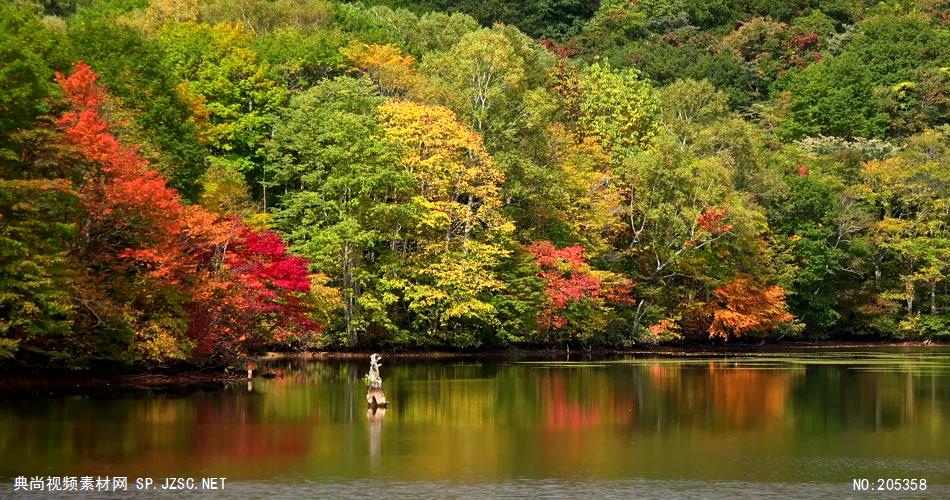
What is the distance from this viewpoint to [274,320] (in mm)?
59188

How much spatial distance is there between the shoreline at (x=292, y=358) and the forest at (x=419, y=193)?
2.56ft

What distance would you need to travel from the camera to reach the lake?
2784 centimetres

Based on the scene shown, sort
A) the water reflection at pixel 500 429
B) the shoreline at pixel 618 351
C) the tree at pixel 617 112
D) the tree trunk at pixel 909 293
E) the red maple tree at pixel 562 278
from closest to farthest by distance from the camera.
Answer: the water reflection at pixel 500 429 → the shoreline at pixel 618 351 → the red maple tree at pixel 562 278 → the tree at pixel 617 112 → the tree trunk at pixel 909 293

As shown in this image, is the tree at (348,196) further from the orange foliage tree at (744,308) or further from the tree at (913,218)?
the tree at (913,218)

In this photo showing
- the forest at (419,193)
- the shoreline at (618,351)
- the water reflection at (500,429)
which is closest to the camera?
the water reflection at (500,429)

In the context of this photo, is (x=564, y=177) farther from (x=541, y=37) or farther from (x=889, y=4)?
(x=889, y=4)

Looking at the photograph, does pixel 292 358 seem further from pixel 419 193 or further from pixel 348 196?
pixel 419 193

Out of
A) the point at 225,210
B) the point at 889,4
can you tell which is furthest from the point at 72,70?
the point at 889,4

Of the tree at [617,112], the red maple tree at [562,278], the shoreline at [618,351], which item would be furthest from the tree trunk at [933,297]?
the red maple tree at [562,278]

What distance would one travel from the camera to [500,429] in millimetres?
37156

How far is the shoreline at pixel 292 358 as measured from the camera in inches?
1836

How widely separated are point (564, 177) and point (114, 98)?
99.5 ft

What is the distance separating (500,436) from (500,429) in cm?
163

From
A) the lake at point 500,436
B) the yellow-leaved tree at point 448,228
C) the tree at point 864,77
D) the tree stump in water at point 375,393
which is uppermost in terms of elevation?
the tree at point 864,77
